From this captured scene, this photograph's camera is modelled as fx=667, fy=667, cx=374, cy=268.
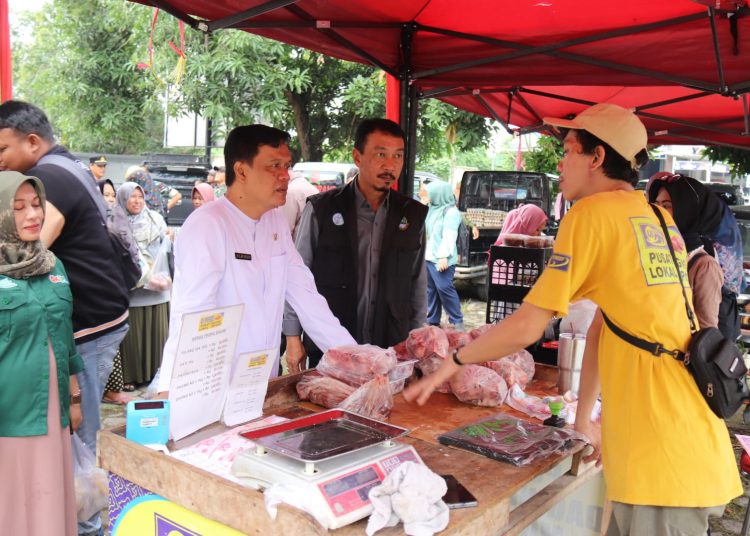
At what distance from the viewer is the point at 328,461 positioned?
1551 mm

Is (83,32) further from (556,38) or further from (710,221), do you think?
(710,221)

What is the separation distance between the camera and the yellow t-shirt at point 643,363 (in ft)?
6.18

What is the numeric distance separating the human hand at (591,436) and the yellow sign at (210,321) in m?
1.25

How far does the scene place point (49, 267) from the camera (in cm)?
265

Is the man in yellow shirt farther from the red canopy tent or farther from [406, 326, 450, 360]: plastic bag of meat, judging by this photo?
the red canopy tent

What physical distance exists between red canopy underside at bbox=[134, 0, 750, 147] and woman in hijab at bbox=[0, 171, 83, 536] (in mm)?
1351

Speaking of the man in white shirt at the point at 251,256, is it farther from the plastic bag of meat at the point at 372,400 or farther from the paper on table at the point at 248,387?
the plastic bag of meat at the point at 372,400

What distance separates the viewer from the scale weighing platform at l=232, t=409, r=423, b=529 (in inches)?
57.0

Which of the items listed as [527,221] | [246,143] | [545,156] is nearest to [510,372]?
[246,143]

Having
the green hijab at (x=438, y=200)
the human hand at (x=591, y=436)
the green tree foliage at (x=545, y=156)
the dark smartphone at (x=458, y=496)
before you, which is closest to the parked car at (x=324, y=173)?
the green tree foliage at (x=545, y=156)

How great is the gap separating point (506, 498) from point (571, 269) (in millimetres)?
664

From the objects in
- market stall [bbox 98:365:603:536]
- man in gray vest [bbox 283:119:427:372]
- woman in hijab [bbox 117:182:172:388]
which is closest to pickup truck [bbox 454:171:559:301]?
woman in hijab [bbox 117:182:172:388]

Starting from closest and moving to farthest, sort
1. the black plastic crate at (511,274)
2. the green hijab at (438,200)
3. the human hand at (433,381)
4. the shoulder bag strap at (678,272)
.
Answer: the shoulder bag strap at (678,272) < the human hand at (433,381) < the black plastic crate at (511,274) < the green hijab at (438,200)

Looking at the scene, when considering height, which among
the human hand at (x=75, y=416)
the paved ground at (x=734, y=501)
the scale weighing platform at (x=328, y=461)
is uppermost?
the scale weighing platform at (x=328, y=461)
